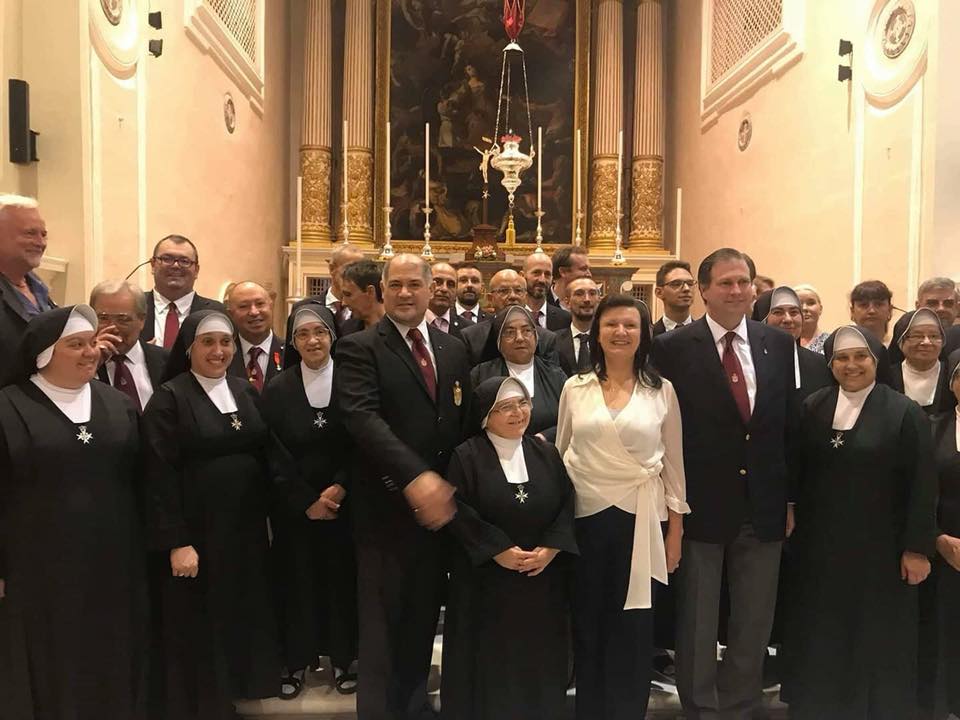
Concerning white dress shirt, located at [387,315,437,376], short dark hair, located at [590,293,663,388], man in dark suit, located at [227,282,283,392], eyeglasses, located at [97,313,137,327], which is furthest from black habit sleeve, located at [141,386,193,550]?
short dark hair, located at [590,293,663,388]

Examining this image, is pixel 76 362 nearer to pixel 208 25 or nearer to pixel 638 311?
pixel 638 311

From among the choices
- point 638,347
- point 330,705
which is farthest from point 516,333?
point 330,705

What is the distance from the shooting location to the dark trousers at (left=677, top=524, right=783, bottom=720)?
3.40m

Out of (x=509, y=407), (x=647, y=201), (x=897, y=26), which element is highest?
(x=897, y=26)

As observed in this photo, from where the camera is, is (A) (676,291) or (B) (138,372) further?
(A) (676,291)

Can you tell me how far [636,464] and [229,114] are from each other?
729 cm

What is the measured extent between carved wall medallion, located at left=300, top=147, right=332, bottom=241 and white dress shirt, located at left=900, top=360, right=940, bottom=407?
8.89 m

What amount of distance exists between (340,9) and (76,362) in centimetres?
1060

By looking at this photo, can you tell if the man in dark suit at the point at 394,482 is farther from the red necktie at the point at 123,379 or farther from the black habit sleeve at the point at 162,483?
the red necktie at the point at 123,379

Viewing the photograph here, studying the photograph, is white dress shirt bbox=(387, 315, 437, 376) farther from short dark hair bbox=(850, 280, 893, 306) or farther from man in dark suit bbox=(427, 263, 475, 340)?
short dark hair bbox=(850, 280, 893, 306)

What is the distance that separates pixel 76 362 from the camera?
9.52 feet

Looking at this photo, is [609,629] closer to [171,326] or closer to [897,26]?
[171,326]

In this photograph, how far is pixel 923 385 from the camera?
3.96 metres

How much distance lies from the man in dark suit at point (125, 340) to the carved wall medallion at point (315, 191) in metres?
8.05
